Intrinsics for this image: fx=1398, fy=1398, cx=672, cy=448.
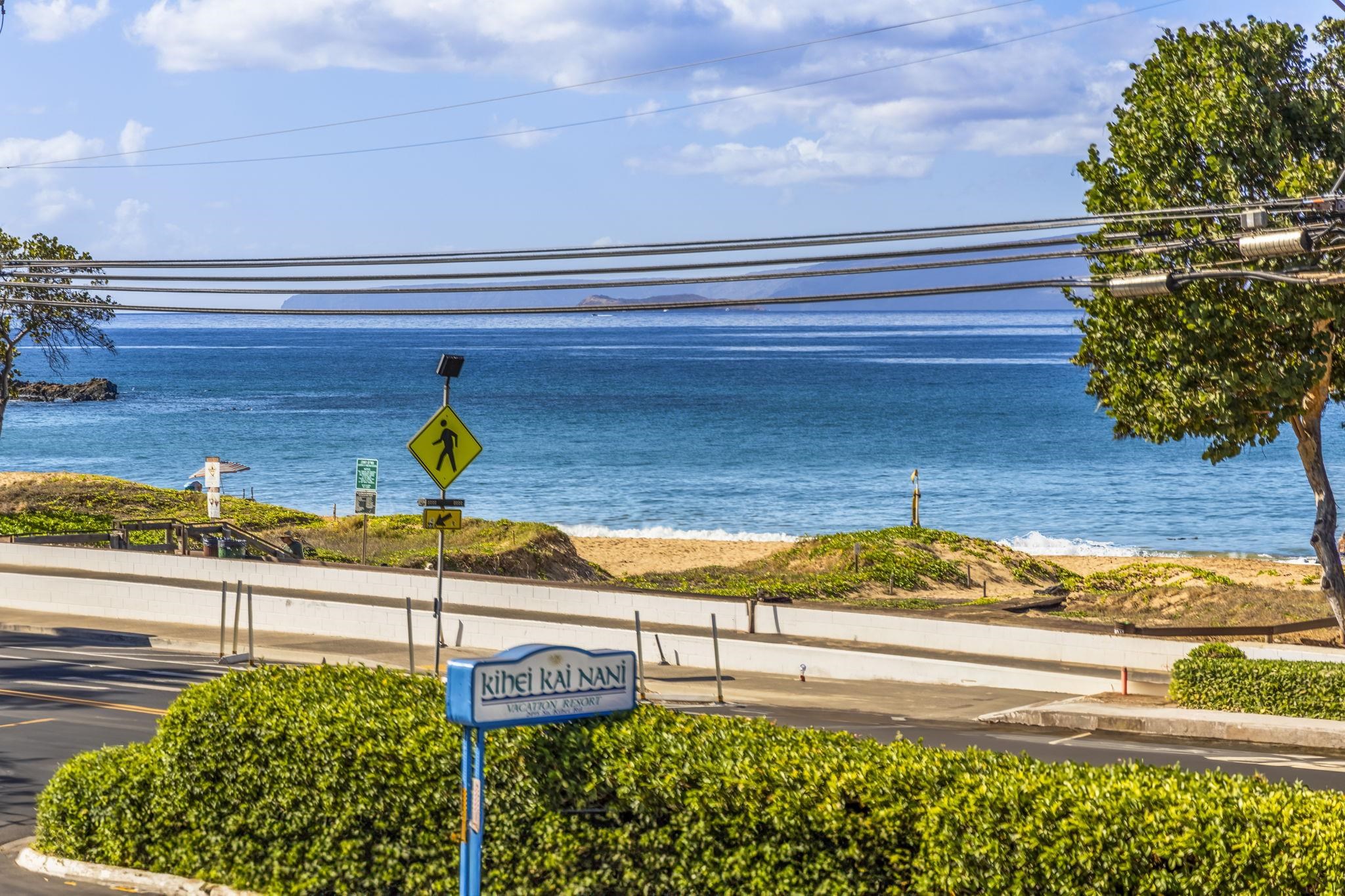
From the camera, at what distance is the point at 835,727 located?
17.2 metres

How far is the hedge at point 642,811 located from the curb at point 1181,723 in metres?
9.17

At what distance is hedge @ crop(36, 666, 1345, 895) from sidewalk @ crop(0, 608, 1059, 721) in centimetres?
801

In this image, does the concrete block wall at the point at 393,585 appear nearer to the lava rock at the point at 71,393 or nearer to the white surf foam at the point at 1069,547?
the white surf foam at the point at 1069,547

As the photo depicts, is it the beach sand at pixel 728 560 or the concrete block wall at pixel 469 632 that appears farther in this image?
the beach sand at pixel 728 560

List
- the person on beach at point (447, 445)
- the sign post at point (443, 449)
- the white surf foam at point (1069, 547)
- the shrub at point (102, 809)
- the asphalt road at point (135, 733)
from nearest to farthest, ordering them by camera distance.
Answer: the shrub at point (102, 809)
the asphalt road at point (135, 733)
the sign post at point (443, 449)
the person on beach at point (447, 445)
the white surf foam at point (1069, 547)

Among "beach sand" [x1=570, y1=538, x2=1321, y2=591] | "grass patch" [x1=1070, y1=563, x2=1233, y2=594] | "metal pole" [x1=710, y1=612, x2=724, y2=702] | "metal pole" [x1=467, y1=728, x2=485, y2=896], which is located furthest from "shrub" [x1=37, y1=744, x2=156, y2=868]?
"beach sand" [x1=570, y1=538, x2=1321, y2=591]

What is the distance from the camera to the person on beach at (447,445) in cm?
1694

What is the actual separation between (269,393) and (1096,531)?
348 ft

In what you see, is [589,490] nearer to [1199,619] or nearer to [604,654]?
[1199,619]

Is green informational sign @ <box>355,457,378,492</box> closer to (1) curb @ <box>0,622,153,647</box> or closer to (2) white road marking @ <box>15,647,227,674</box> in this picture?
(1) curb @ <box>0,622,153,647</box>

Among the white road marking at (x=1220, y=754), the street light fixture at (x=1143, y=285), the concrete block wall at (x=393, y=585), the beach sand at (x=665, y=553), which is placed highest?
the street light fixture at (x=1143, y=285)

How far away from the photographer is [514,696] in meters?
7.48

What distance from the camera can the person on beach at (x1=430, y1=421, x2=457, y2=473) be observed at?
1694cm

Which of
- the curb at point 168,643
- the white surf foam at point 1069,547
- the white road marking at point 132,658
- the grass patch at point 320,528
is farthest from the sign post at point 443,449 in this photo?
the white surf foam at point 1069,547
